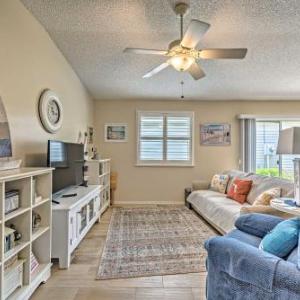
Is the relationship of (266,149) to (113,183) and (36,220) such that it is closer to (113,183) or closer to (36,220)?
(113,183)

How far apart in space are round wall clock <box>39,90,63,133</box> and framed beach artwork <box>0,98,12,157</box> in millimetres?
827

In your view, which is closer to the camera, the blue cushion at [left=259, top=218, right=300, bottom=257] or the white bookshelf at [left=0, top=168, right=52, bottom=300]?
the blue cushion at [left=259, top=218, right=300, bottom=257]

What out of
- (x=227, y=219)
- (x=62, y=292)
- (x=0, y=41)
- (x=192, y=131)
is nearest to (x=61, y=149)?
(x=0, y=41)

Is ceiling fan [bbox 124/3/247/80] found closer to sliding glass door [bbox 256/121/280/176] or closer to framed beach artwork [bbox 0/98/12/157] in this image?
framed beach artwork [bbox 0/98/12/157]

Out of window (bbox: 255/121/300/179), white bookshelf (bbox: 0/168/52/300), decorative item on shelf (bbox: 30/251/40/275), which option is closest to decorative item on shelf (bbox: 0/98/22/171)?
white bookshelf (bbox: 0/168/52/300)

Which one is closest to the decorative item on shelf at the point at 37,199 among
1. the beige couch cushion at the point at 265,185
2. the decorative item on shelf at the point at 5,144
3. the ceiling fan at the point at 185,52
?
the decorative item on shelf at the point at 5,144

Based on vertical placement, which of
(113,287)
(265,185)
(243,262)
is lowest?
(113,287)

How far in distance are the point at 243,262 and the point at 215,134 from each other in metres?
4.93

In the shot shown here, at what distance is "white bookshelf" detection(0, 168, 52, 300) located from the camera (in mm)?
1805

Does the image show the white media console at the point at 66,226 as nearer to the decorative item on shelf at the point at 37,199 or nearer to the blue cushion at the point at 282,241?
the decorative item on shelf at the point at 37,199

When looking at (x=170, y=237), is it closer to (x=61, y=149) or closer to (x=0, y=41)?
(x=61, y=149)

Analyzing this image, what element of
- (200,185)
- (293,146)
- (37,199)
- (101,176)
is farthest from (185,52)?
(200,185)

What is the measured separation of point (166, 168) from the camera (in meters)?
6.21

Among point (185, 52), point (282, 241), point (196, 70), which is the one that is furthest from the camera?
point (196, 70)
